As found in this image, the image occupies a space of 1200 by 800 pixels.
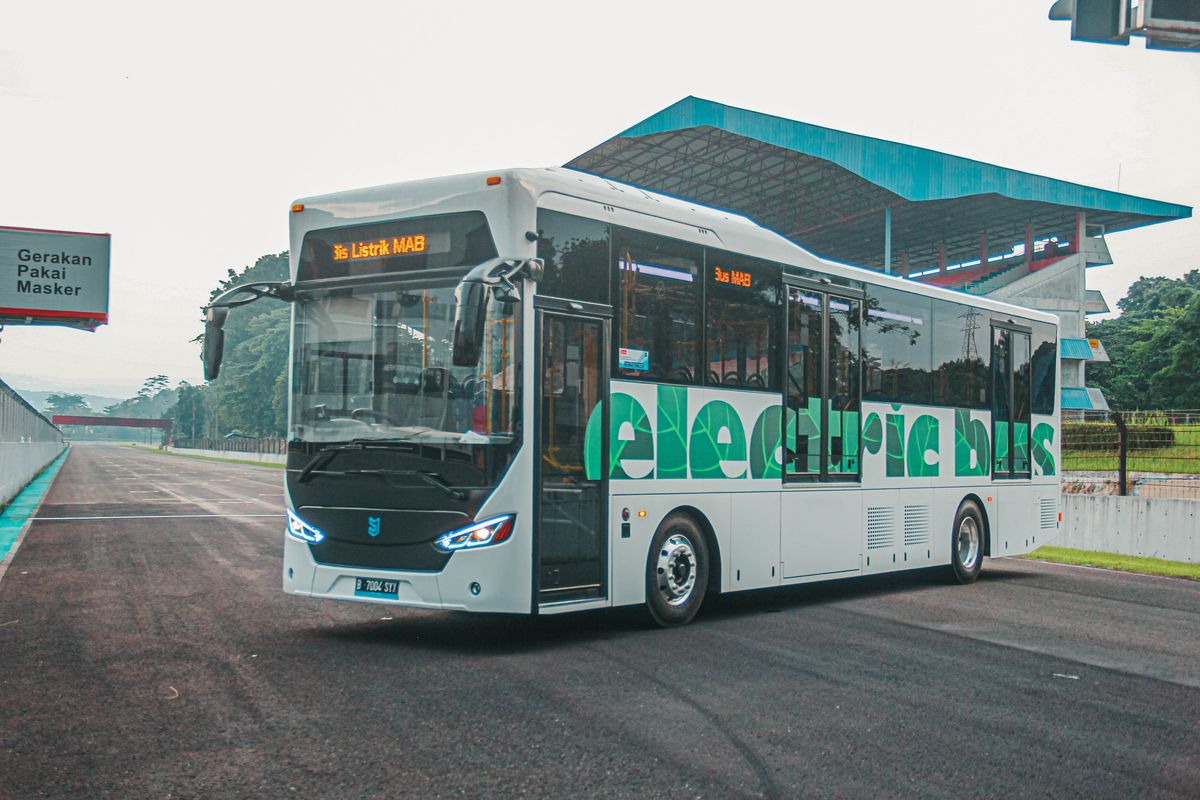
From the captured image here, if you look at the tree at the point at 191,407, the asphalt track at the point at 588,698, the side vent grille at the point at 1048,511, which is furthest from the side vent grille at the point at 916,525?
the tree at the point at 191,407

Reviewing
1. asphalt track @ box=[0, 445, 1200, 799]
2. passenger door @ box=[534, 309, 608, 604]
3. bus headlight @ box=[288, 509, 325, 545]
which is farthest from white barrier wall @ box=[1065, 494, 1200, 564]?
bus headlight @ box=[288, 509, 325, 545]

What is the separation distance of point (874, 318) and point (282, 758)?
8.98 metres

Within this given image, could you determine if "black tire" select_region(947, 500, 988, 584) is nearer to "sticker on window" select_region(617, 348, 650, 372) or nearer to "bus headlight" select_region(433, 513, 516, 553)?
"sticker on window" select_region(617, 348, 650, 372)

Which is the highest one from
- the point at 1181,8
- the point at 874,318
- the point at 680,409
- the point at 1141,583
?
the point at 1181,8

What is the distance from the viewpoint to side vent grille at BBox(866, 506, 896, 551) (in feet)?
41.4

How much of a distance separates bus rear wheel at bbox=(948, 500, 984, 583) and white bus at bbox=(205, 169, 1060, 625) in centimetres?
298

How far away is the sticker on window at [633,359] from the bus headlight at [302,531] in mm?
2788

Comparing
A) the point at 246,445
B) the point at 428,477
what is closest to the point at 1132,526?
the point at 428,477

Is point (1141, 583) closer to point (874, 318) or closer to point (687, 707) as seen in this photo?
point (874, 318)

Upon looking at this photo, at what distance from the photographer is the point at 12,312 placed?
4062cm

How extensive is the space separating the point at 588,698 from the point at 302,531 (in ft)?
10.8

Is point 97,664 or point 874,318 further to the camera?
point 874,318

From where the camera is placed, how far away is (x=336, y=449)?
353 inches

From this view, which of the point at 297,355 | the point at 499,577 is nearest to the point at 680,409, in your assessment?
the point at 499,577
